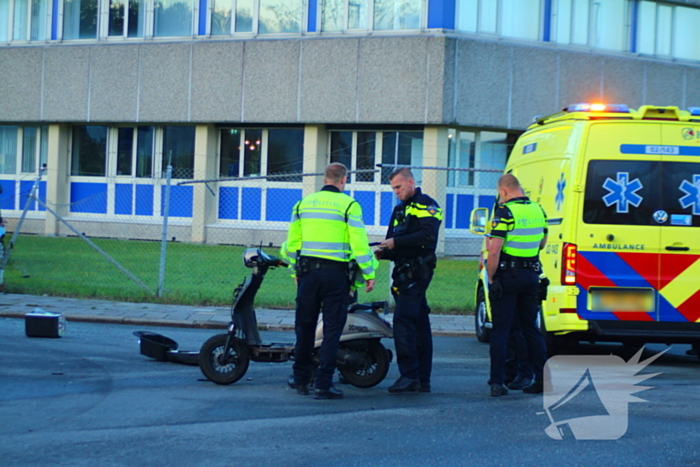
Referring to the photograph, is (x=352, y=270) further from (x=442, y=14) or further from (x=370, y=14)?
(x=370, y=14)

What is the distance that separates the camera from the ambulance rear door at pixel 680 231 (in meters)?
8.52

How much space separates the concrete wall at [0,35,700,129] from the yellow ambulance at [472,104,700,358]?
12047mm

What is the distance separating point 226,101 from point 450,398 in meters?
16.5

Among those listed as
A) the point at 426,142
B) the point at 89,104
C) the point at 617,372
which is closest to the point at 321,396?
the point at 617,372

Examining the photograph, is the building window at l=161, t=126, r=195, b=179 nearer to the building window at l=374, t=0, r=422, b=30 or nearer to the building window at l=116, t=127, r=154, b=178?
the building window at l=116, t=127, r=154, b=178

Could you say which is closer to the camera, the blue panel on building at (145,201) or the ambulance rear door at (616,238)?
the ambulance rear door at (616,238)

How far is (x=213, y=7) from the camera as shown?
2295 centimetres

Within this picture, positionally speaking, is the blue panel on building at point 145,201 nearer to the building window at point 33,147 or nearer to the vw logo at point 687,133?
the building window at point 33,147

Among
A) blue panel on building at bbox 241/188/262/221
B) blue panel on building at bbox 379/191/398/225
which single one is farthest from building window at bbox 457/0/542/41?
blue panel on building at bbox 241/188/262/221

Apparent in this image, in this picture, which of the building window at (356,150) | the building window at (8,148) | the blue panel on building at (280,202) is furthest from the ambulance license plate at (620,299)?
the building window at (8,148)

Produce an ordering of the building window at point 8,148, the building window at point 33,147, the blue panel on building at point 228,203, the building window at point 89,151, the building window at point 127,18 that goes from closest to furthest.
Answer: the blue panel on building at point 228,203 → the building window at point 127,18 → the building window at point 89,151 → the building window at point 33,147 → the building window at point 8,148

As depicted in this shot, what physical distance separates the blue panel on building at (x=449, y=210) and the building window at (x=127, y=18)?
357 inches

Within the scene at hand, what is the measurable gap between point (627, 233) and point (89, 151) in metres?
19.8

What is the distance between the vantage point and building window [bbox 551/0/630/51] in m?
21.9
